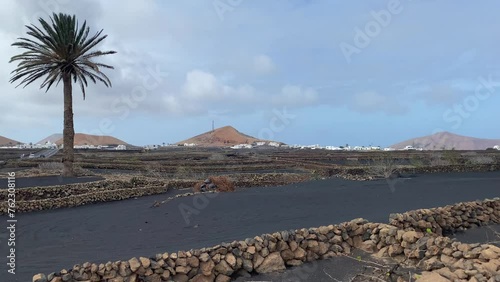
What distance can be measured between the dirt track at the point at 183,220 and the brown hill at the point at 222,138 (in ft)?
510

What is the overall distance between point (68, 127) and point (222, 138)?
158m

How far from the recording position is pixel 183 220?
15.3m

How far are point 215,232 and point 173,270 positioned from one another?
5211 mm

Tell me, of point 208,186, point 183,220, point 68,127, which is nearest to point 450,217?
point 183,220

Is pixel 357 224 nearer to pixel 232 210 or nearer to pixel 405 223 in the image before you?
pixel 405 223

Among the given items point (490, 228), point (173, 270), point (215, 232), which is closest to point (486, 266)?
point (173, 270)

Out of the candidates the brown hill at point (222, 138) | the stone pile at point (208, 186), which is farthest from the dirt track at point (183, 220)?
the brown hill at point (222, 138)

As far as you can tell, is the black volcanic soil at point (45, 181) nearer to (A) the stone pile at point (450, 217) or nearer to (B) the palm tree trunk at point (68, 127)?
(B) the palm tree trunk at point (68, 127)

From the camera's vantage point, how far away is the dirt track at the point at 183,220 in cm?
1110

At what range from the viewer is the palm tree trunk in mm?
27219

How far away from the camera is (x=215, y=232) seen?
516 inches

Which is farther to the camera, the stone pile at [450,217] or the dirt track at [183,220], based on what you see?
the stone pile at [450,217]

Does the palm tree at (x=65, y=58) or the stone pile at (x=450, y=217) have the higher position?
the palm tree at (x=65, y=58)

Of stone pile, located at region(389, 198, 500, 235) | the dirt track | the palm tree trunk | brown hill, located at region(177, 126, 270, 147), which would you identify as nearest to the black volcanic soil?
the palm tree trunk
